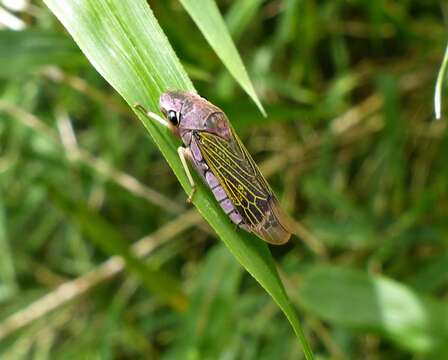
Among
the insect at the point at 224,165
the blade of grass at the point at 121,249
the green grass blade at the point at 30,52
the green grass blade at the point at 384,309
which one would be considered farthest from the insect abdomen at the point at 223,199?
the blade of grass at the point at 121,249

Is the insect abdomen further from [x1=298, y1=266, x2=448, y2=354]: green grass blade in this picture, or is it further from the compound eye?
[x1=298, y1=266, x2=448, y2=354]: green grass blade

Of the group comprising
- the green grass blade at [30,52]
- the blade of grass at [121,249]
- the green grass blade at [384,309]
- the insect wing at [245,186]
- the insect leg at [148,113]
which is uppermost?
the green grass blade at [30,52]

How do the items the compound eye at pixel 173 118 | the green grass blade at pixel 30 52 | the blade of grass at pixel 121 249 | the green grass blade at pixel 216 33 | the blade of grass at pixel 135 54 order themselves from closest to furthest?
the blade of grass at pixel 135 54 < the green grass blade at pixel 216 33 < the compound eye at pixel 173 118 < the green grass blade at pixel 30 52 < the blade of grass at pixel 121 249

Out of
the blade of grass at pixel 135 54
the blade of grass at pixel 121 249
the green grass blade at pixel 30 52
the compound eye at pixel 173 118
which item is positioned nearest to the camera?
the blade of grass at pixel 135 54

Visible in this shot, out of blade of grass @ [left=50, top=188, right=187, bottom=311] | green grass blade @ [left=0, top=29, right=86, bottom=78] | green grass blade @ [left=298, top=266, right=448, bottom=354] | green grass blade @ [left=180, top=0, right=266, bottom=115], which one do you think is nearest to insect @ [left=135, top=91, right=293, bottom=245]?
green grass blade @ [left=180, top=0, right=266, bottom=115]

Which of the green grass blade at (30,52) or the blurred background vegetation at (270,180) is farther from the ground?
the green grass blade at (30,52)

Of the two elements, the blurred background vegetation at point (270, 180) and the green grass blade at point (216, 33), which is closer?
the green grass blade at point (216, 33)

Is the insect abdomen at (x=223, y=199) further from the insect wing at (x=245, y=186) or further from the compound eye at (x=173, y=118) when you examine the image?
the compound eye at (x=173, y=118)
